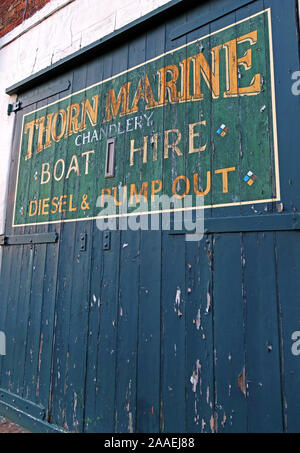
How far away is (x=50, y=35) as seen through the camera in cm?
289

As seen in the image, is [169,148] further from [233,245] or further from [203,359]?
[203,359]

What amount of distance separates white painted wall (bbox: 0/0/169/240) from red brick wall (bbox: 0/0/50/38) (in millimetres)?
93

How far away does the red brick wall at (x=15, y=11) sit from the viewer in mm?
3129

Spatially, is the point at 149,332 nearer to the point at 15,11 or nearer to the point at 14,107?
the point at 14,107

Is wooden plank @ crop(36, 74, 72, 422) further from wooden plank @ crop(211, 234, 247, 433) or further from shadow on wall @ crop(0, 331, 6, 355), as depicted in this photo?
wooden plank @ crop(211, 234, 247, 433)

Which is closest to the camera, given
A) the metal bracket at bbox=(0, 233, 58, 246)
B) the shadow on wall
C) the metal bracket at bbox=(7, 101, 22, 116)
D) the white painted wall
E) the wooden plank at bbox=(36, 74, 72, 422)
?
the wooden plank at bbox=(36, 74, 72, 422)

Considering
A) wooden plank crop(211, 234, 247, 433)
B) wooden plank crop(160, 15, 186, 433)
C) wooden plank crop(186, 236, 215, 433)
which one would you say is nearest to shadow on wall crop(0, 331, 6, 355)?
wooden plank crop(160, 15, 186, 433)

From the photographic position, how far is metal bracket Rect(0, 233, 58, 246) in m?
2.46

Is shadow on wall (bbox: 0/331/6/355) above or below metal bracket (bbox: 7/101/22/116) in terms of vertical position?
below

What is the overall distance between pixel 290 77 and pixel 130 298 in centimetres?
152

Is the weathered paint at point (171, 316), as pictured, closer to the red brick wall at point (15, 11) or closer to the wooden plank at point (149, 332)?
the wooden plank at point (149, 332)

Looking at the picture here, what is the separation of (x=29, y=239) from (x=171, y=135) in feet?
5.10

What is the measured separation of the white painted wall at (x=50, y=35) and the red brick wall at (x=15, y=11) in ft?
0.30

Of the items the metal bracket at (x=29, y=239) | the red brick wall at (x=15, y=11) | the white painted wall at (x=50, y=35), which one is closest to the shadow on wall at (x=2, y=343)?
the metal bracket at (x=29, y=239)
